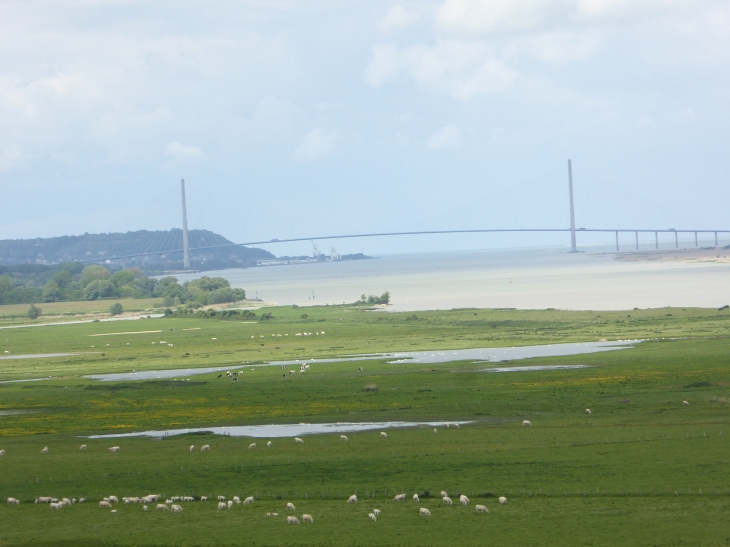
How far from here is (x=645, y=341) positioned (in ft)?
148

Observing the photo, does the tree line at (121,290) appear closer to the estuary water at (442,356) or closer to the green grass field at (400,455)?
the estuary water at (442,356)

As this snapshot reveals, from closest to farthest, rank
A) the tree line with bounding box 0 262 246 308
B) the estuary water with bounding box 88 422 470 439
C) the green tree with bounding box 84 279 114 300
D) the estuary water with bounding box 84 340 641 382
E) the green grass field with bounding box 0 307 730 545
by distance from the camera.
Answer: the green grass field with bounding box 0 307 730 545 → the estuary water with bounding box 88 422 470 439 → the estuary water with bounding box 84 340 641 382 → the tree line with bounding box 0 262 246 308 → the green tree with bounding box 84 279 114 300

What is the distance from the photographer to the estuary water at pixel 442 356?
1615 inches

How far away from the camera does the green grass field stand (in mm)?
16500

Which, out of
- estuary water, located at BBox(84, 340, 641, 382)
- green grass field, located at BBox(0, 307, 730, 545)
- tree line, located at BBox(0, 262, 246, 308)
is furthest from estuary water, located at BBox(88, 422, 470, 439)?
tree line, located at BBox(0, 262, 246, 308)

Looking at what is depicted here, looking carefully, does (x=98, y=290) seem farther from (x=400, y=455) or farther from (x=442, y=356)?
(x=400, y=455)

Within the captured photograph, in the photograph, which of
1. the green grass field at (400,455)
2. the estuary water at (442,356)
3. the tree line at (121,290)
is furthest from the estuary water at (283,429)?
the tree line at (121,290)

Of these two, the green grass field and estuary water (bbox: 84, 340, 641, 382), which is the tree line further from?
the green grass field

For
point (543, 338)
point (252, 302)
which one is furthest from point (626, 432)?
point (252, 302)

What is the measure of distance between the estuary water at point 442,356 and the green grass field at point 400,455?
1.23 metres

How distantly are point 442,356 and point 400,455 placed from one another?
21932 millimetres

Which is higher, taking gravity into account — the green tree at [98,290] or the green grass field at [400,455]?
the green tree at [98,290]

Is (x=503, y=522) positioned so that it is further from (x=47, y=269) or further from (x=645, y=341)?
(x=47, y=269)

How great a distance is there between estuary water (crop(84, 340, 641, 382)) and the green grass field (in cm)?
123
